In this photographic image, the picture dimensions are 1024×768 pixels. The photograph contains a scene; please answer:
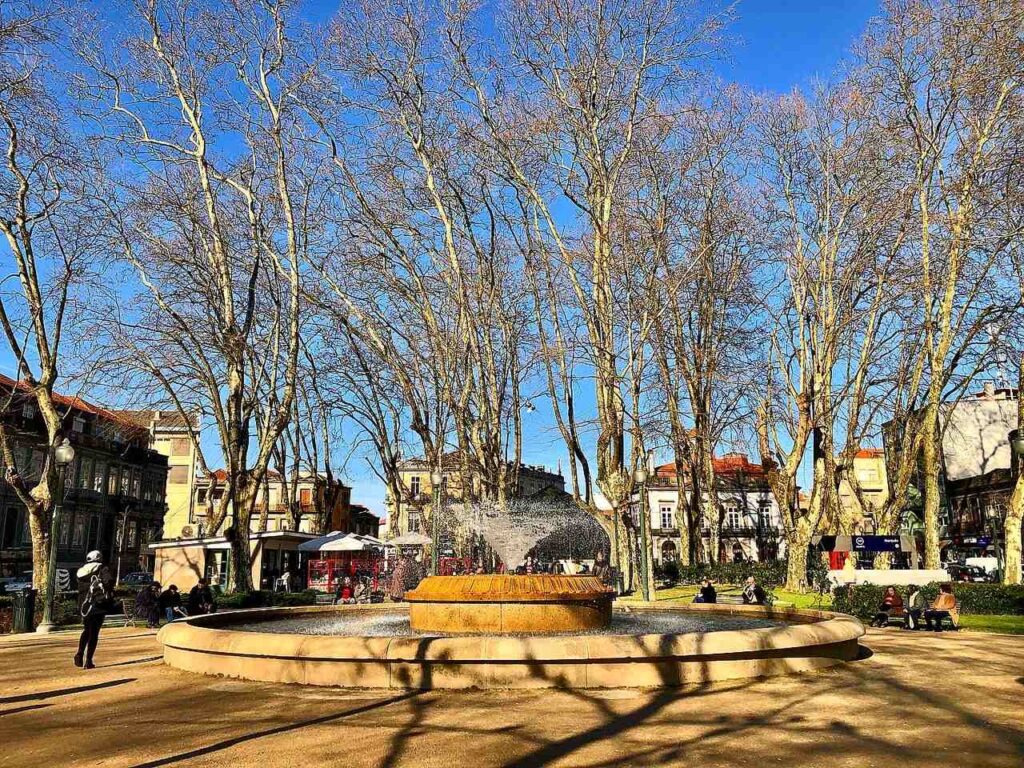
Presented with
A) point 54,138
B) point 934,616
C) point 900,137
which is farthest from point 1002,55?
point 54,138

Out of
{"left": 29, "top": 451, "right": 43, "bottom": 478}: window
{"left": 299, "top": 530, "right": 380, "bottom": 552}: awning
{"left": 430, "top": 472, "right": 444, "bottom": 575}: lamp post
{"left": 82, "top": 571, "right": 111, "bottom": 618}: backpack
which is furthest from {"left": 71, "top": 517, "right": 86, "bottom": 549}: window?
{"left": 82, "top": 571, "right": 111, "bottom": 618}: backpack

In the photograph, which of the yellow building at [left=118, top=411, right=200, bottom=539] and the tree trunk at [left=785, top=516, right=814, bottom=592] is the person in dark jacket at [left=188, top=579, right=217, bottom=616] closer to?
the tree trunk at [left=785, top=516, right=814, bottom=592]

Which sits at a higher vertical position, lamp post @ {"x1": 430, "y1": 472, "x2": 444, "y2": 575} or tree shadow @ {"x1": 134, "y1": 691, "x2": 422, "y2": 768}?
lamp post @ {"x1": 430, "y1": 472, "x2": 444, "y2": 575}

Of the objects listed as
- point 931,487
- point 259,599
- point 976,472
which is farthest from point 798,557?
point 976,472

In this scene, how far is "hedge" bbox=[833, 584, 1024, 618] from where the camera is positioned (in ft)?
59.5

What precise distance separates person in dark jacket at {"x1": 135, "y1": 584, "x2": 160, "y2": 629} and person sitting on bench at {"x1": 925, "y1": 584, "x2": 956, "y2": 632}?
1591 cm

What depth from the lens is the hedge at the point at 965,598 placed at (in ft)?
59.5

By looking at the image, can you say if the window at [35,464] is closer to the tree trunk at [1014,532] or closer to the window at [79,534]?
the window at [79,534]

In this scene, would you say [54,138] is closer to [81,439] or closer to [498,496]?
[498,496]

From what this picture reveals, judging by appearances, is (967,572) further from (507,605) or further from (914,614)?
(507,605)

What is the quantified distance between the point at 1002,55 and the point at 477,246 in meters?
15.4

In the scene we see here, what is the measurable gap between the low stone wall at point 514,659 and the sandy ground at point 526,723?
8.1 inches

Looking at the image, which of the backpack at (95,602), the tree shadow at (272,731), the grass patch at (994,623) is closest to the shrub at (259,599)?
the backpack at (95,602)

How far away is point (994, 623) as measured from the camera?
16922mm
